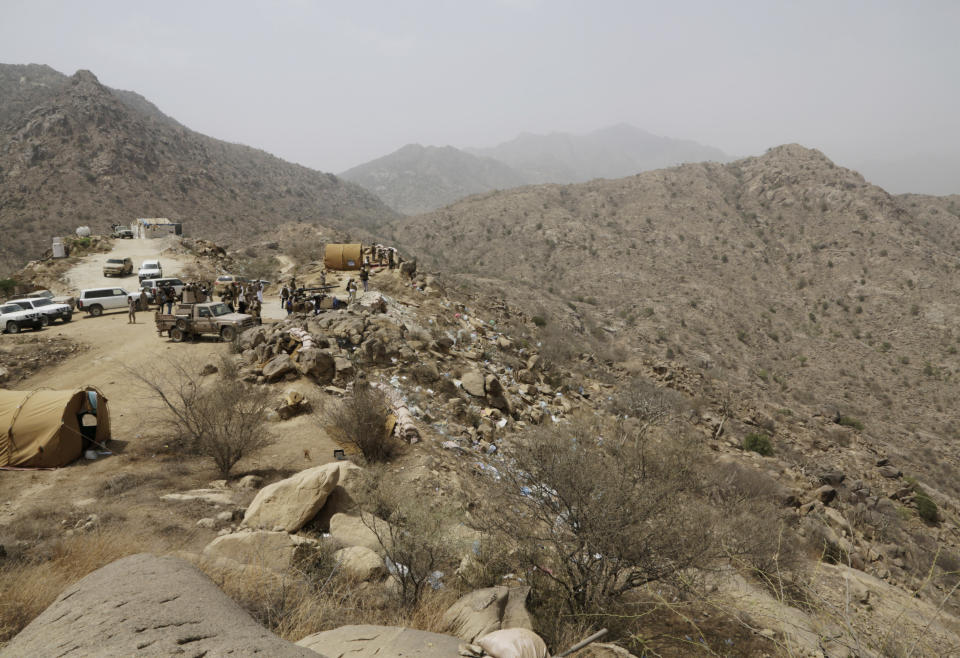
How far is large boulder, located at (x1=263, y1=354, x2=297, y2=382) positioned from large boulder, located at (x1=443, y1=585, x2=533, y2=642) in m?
9.20

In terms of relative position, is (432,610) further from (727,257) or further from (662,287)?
(727,257)

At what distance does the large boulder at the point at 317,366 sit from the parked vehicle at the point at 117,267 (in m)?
23.3

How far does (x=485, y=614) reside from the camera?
14.9 ft

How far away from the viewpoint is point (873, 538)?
12.8 m

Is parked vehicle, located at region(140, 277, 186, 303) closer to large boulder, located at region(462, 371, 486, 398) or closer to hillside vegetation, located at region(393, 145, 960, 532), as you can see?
large boulder, located at region(462, 371, 486, 398)

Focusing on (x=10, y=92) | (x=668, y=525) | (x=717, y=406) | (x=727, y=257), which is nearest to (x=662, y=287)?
(x=727, y=257)

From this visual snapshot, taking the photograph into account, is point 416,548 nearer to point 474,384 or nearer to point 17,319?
point 474,384

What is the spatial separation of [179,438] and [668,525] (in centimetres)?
974

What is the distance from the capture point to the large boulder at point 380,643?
351 centimetres

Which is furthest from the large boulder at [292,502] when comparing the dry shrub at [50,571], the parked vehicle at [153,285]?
the parked vehicle at [153,285]

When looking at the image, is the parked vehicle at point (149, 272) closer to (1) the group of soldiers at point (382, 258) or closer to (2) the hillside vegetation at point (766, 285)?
(1) the group of soldiers at point (382, 258)

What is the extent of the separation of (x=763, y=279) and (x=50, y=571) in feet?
187

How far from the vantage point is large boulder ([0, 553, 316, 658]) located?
2.58 meters

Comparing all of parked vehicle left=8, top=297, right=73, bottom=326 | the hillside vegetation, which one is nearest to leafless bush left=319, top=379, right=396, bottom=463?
the hillside vegetation
